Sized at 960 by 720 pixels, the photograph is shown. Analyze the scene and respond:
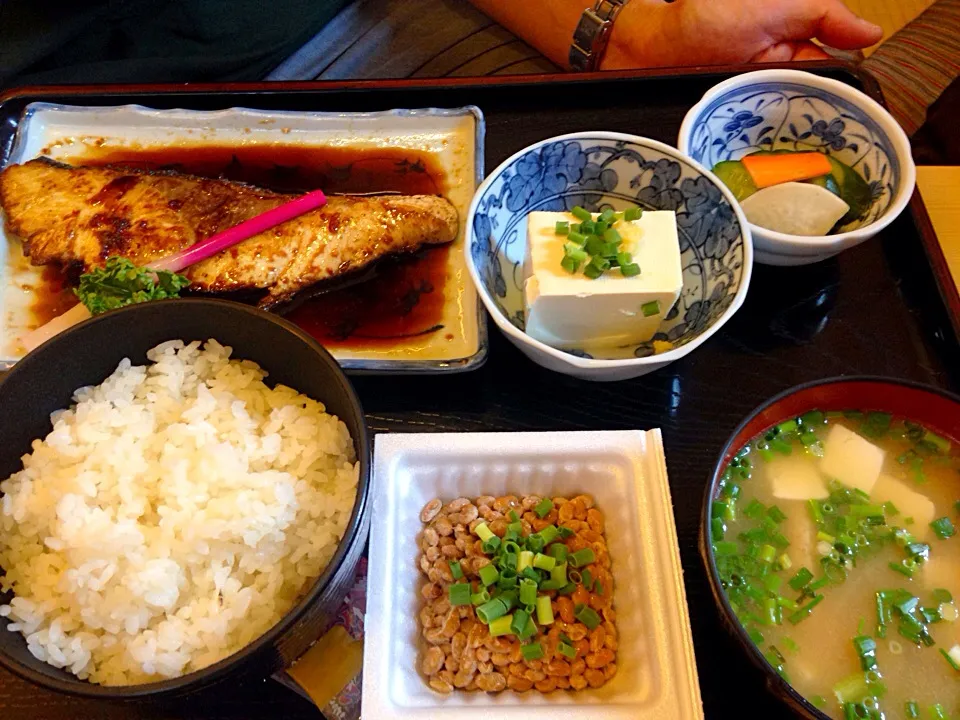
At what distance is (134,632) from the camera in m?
1.16

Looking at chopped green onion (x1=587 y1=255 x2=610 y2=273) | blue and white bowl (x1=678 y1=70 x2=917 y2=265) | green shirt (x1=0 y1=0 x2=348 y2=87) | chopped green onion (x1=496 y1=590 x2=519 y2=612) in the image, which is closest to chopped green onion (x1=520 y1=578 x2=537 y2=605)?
chopped green onion (x1=496 y1=590 x2=519 y2=612)

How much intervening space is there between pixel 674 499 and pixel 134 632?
1.08 m

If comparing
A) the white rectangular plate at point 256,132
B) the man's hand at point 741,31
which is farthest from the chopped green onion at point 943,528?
the man's hand at point 741,31

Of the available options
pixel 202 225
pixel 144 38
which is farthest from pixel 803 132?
pixel 144 38

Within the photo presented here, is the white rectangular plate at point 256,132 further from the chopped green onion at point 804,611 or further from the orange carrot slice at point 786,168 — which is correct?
the chopped green onion at point 804,611

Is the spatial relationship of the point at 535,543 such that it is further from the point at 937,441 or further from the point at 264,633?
the point at 937,441

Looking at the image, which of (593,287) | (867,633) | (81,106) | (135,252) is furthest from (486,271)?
(81,106)

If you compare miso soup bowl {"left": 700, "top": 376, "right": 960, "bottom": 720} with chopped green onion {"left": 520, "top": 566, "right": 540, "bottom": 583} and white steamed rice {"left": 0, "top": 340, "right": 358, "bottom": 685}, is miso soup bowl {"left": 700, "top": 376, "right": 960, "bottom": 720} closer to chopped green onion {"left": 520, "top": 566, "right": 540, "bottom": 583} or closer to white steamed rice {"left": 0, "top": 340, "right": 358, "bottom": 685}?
chopped green onion {"left": 520, "top": 566, "right": 540, "bottom": 583}

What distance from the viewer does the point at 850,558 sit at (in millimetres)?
1328

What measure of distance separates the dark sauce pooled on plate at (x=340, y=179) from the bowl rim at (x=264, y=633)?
1.90 feet

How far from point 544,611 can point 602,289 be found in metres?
0.68

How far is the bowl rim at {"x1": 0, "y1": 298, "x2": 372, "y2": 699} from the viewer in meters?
1.00

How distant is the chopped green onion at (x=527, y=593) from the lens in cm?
131

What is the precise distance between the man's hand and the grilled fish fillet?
37.7 inches
